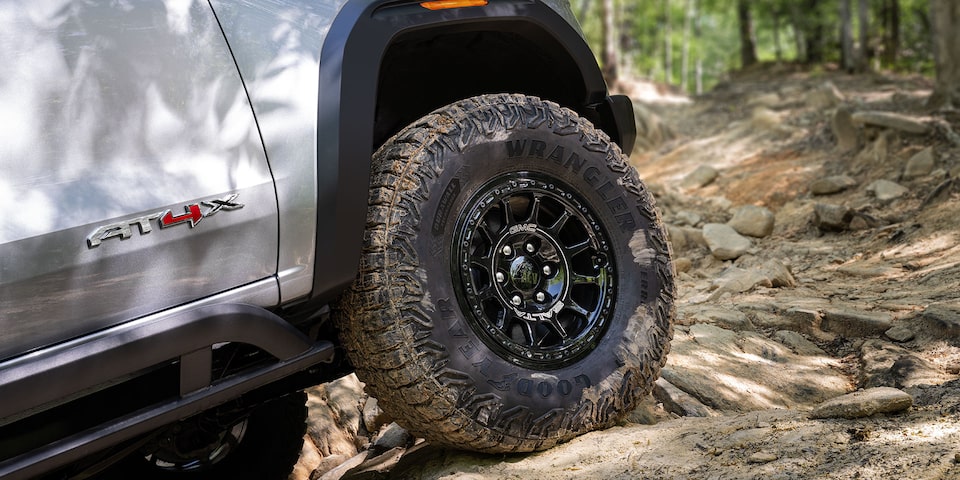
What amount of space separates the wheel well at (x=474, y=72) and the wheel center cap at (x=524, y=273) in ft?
2.60

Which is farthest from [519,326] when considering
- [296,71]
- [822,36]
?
[822,36]

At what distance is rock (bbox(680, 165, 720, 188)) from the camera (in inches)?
414

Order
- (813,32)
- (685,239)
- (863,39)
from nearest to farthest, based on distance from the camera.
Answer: (685,239) → (863,39) → (813,32)

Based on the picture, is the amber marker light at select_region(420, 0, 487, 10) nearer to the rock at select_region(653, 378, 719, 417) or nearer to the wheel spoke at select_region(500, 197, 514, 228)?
the wheel spoke at select_region(500, 197, 514, 228)

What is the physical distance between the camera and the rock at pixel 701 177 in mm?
10508

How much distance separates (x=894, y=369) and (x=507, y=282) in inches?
65.2

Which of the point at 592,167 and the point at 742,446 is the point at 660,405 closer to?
the point at 742,446

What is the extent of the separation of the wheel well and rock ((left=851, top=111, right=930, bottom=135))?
5998mm

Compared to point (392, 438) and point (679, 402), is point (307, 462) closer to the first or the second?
point (392, 438)

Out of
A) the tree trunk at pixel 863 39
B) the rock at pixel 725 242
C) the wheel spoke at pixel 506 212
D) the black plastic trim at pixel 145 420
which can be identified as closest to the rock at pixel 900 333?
the wheel spoke at pixel 506 212

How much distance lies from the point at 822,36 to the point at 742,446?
2710cm

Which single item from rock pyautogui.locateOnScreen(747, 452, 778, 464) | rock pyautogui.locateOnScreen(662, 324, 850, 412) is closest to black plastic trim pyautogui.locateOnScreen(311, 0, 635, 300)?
rock pyautogui.locateOnScreen(747, 452, 778, 464)

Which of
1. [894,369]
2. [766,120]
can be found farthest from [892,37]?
[894,369]

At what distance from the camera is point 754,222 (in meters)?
7.29
